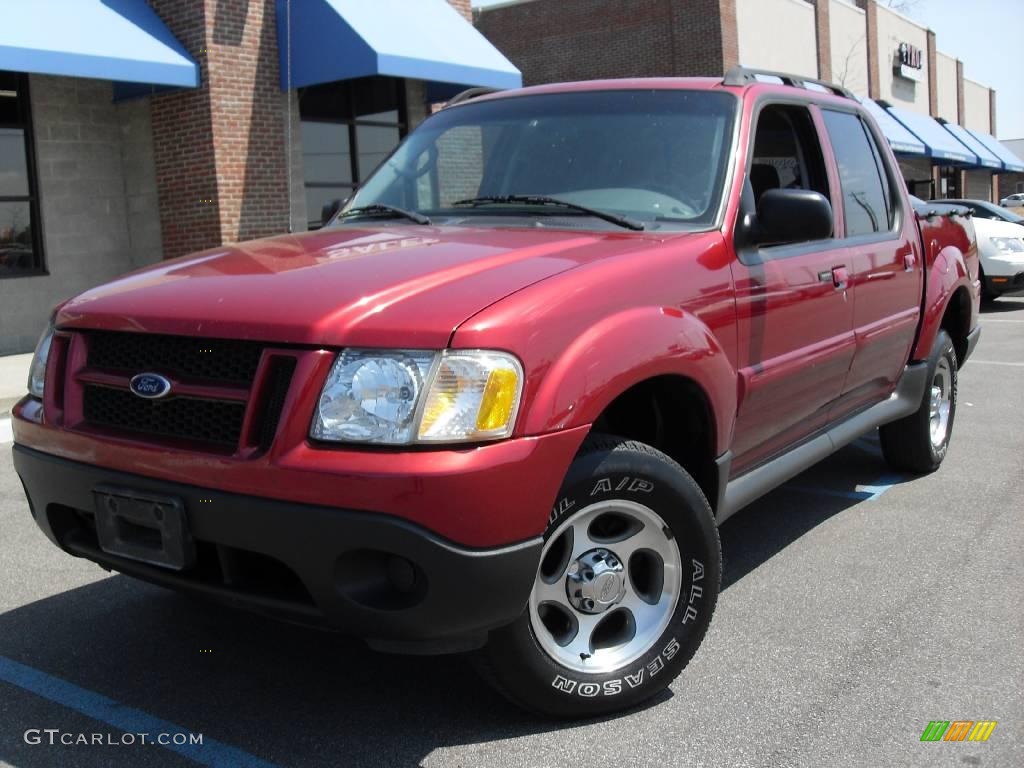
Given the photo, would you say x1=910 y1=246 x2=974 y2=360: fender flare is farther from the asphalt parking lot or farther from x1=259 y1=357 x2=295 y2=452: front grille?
x1=259 y1=357 x2=295 y2=452: front grille

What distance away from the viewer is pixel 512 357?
8.75ft

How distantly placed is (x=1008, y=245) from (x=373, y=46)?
30.6ft

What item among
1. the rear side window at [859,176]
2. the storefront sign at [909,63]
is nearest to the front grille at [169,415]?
the rear side window at [859,176]

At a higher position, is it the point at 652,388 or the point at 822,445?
the point at 652,388

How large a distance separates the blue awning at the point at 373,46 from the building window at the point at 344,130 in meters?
1.01

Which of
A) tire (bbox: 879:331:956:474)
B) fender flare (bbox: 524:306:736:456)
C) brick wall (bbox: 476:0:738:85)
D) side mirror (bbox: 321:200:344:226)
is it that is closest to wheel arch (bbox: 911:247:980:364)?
tire (bbox: 879:331:956:474)

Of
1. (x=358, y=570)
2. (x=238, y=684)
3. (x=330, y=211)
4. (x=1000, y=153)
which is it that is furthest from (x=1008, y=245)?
(x=1000, y=153)

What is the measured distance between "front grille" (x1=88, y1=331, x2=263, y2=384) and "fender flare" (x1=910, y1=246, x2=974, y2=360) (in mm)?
3876

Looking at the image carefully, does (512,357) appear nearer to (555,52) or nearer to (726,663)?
(726,663)

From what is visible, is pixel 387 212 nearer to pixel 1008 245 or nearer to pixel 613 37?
pixel 1008 245

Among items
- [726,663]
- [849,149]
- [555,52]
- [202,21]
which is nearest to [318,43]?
[202,21]

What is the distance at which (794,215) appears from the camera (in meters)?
3.63

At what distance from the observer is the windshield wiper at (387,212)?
3.99 m

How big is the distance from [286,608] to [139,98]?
Answer: 40.3 feet
